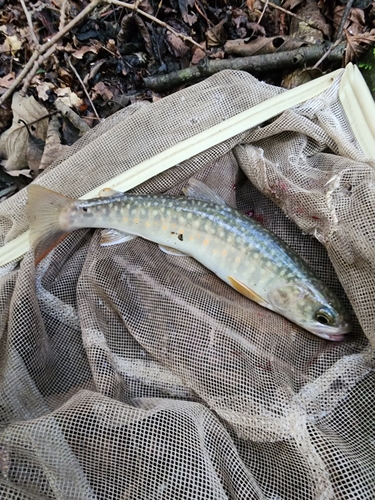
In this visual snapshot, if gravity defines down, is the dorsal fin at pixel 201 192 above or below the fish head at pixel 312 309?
above

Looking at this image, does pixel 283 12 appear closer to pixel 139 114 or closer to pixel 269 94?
pixel 269 94

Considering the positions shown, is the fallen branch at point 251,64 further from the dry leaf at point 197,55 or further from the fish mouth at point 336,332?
the fish mouth at point 336,332

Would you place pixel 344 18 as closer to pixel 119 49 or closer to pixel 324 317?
pixel 119 49

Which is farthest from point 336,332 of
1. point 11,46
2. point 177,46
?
point 11,46

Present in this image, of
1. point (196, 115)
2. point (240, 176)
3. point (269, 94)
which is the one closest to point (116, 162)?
point (196, 115)

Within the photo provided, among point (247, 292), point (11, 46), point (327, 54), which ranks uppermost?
point (11, 46)

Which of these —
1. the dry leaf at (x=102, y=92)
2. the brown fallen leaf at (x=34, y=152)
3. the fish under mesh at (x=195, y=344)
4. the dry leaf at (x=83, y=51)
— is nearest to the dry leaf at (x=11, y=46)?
the dry leaf at (x=83, y=51)

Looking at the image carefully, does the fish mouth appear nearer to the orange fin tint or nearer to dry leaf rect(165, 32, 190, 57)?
the orange fin tint
